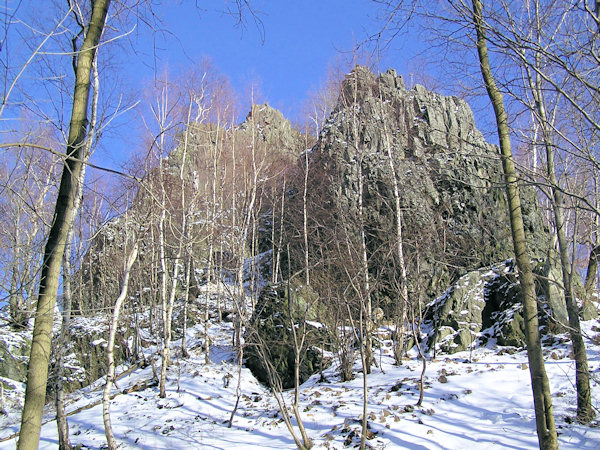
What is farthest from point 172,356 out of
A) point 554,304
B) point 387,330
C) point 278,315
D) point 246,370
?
point 554,304

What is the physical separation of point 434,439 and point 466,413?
1183mm

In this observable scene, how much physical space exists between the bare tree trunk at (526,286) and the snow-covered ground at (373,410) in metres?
2.30

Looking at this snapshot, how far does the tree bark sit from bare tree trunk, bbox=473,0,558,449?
12.0 feet

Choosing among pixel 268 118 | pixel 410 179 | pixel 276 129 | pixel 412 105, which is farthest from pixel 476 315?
pixel 268 118

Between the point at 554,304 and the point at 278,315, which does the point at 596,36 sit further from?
the point at 278,315

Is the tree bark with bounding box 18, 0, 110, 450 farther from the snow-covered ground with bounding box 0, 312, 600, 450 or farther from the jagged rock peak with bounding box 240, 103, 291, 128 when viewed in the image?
the jagged rock peak with bounding box 240, 103, 291, 128

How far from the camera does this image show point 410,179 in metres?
17.3

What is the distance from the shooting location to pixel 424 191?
17.3 m

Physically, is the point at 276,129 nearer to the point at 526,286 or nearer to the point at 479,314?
the point at 479,314

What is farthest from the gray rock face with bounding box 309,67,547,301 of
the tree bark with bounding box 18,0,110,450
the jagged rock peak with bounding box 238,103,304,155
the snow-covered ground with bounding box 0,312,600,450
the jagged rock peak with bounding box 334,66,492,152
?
the jagged rock peak with bounding box 238,103,304,155

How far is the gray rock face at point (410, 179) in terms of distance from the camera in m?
15.5

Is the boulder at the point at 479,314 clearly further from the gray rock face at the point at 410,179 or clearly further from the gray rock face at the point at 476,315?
the gray rock face at the point at 410,179

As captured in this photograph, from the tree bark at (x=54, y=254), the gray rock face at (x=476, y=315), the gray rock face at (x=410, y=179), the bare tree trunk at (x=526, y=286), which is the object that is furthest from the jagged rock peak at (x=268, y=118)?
the tree bark at (x=54, y=254)

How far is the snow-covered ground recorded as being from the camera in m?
6.80
